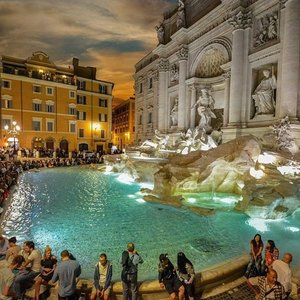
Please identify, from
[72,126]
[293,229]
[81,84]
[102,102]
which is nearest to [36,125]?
[72,126]

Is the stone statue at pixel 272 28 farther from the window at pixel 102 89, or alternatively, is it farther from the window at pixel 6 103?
the window at pixel 102 89

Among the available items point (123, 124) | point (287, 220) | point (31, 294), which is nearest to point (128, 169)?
point (287, 220)

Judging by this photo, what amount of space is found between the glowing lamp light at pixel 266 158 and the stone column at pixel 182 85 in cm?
1078

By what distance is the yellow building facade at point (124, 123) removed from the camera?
48.8m

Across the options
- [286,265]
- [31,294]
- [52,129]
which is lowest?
[31,294]

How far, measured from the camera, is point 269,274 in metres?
3.41

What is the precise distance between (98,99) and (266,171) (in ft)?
105

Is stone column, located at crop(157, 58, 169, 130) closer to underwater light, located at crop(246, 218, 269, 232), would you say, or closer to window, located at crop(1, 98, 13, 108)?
underwater light, located at crop(246, 218, 269, 232)

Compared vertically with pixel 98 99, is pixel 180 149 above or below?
below

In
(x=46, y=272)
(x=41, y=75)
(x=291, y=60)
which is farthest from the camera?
(x=41, y=75)

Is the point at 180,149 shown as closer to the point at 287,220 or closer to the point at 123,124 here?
the point at 287,220

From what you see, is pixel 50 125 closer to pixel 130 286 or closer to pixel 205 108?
pixel 205 108

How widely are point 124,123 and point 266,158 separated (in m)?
42.8

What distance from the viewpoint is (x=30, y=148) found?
30734 mm
